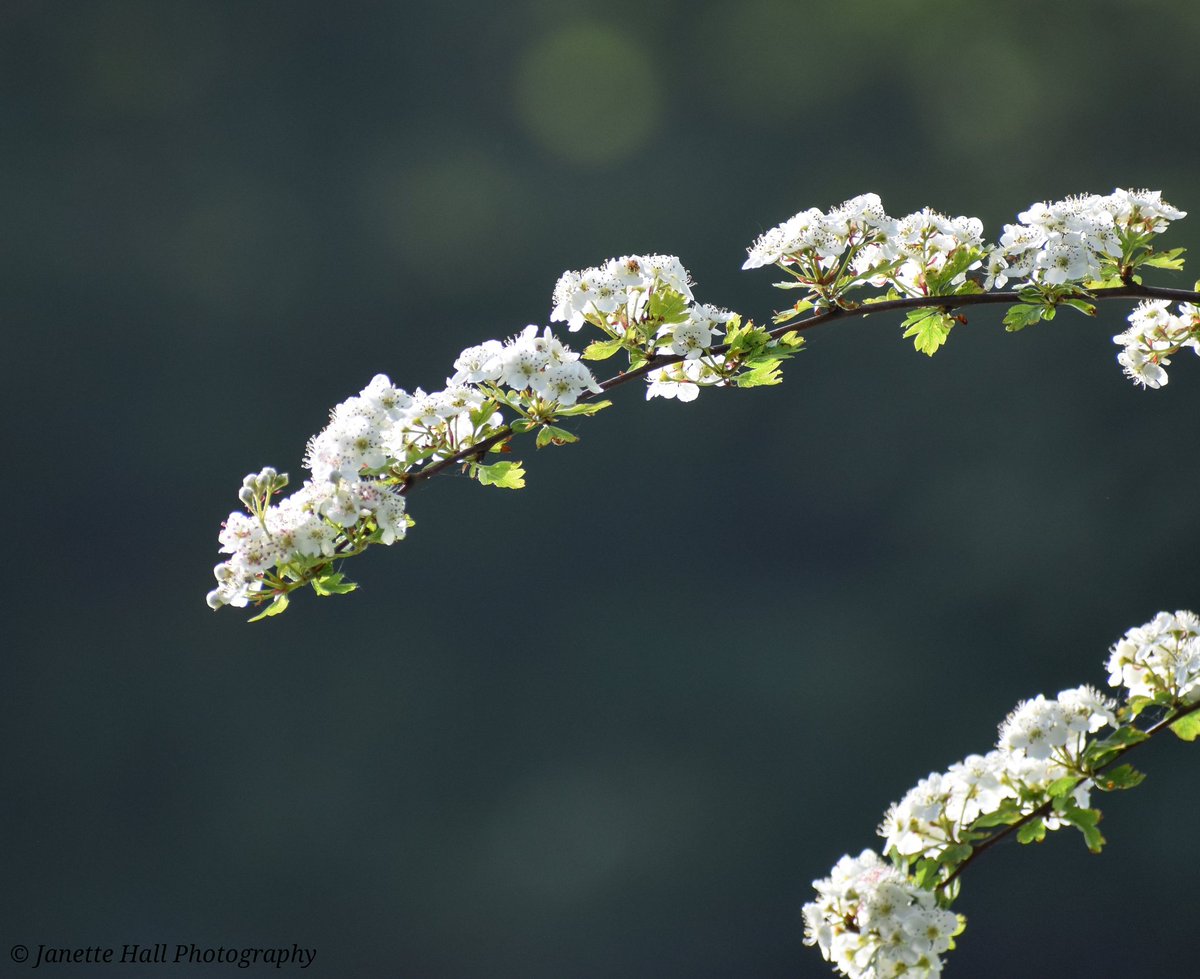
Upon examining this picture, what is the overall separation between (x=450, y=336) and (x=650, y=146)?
3.34 ft

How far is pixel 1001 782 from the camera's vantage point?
41.1 inches

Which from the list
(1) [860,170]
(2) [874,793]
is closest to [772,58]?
(1) [860,170]

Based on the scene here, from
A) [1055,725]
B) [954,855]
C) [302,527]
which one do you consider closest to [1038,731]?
[1055,725]

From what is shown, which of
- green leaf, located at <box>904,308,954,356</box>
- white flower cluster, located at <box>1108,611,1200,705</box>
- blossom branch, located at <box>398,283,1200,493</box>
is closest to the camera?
white flower cluster, located at <box>1108,611,1200,705</box>

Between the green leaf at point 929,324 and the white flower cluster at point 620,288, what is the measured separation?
246 mm

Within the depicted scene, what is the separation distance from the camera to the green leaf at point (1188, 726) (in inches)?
41.1

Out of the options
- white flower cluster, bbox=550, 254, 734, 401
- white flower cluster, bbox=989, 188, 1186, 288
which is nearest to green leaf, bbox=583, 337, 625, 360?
white flower cluster, bbox=550, 254, 734, 401

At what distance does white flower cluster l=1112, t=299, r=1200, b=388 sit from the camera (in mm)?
A: 1371

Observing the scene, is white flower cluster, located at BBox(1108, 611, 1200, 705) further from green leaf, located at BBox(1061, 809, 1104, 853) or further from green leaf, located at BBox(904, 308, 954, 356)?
green leaf, located at BBox(904, 308, 954, 356)

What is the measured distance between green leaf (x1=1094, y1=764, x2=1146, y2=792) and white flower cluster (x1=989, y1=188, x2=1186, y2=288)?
0.47 meters

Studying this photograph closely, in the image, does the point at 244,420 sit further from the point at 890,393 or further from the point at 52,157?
the point at 890,393

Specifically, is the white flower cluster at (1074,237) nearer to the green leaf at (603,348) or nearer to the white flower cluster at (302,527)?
the green leaf at (603,348)

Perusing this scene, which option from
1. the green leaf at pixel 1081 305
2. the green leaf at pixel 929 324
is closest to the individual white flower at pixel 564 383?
the green leaf at pixel 929 324

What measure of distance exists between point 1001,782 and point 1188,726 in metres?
0.17
